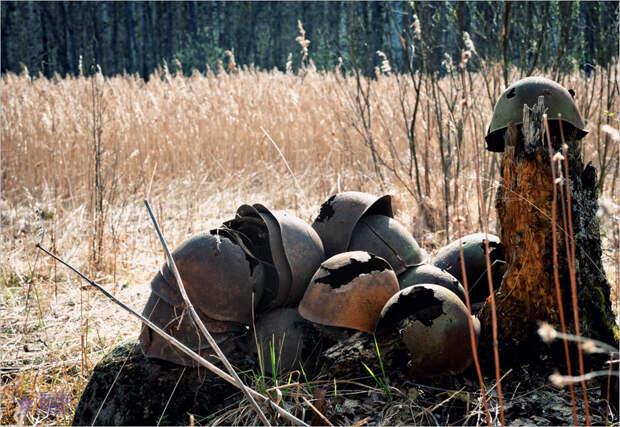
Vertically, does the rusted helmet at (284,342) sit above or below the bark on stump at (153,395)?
above

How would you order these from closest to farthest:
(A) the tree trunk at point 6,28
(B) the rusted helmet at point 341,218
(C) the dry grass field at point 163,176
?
(B) the rusted helmet at point 341,218, (C) the dry grass field at point 163,176, (A) the tree trunk at point 6,28

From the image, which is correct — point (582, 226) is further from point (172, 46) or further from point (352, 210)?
point (172, 46)

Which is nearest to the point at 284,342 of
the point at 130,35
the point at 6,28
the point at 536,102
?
the point at 536,102

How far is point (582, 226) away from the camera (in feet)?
7.43

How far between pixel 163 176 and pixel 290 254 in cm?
530

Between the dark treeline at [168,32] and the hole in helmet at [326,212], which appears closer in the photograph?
the hole in helmet at [326,212]

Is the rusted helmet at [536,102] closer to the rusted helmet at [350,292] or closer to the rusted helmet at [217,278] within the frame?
the rusted helmet at [350,292]

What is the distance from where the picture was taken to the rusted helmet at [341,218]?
9.45 ft

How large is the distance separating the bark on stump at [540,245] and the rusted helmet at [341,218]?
726mm

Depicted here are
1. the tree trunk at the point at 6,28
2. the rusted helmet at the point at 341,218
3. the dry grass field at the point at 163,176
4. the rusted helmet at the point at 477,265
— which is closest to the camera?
the rusted helmet at the point at 477,265

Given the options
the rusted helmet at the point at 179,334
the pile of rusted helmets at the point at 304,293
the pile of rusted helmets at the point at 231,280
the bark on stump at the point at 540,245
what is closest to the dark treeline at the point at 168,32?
the pile of rusted helmets at the point at 304,293

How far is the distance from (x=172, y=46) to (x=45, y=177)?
84.6 ft

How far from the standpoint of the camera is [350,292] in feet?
7.95

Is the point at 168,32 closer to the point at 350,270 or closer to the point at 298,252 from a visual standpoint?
the point at 298,252
